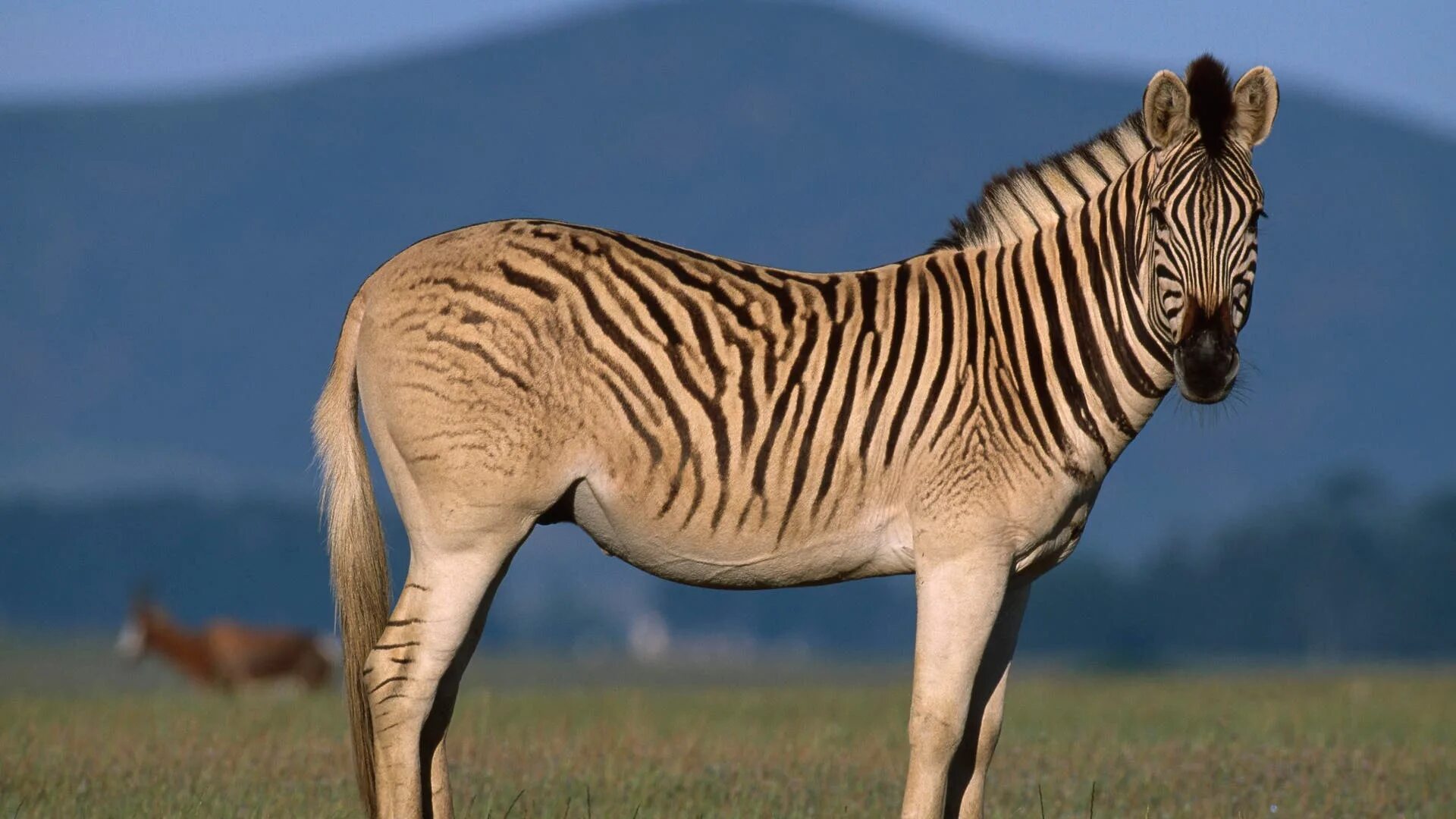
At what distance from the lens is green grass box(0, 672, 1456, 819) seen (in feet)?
28.2

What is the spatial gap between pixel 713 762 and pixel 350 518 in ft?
13.1

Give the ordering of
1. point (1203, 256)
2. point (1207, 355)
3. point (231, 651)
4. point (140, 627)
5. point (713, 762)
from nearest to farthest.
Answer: point (1207, 355)
point (1203, 256)
point (713, 762)
point (231, 651)
point (140, 627)

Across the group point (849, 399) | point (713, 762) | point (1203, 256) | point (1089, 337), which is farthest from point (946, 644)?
point (713, 762)

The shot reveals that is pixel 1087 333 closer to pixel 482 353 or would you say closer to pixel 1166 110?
pixel 1166 110

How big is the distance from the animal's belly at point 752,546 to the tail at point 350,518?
1.11 m

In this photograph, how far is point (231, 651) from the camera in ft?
78.7

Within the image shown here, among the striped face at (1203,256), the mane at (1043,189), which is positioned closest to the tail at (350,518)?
the mane at (1043,189)

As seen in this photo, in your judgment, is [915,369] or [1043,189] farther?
[1043,189]

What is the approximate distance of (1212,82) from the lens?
655 centimetres

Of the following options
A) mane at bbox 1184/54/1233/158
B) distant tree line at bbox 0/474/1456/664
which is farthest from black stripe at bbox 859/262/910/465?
distant tree line at bbox 0/474/1456/664

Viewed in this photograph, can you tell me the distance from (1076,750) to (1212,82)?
5.68 metres

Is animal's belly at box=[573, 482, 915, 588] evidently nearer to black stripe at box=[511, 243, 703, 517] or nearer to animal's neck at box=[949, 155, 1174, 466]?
black stripe at box=[511, 243, 703, 517]

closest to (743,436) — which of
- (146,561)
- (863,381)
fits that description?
(863,381)

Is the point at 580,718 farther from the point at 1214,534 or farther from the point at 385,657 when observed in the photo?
the point at 1214,534
